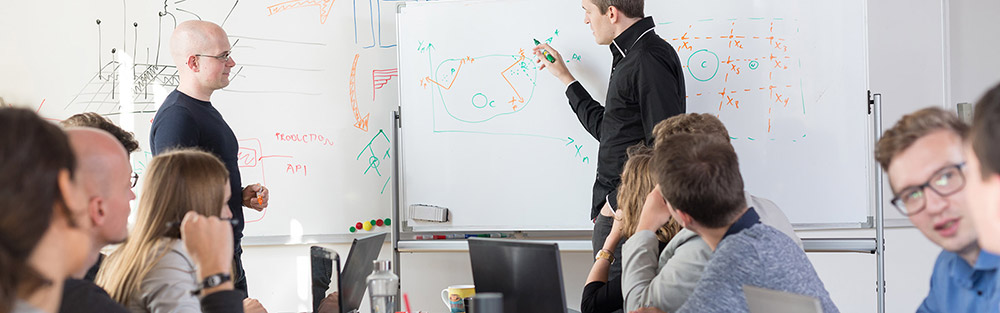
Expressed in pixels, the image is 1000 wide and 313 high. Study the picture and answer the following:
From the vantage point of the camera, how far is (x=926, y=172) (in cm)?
133

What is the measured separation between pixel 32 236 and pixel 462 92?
2697 millimetres

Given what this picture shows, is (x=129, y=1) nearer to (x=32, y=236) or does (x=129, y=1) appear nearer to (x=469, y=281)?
(x=469, y=281)

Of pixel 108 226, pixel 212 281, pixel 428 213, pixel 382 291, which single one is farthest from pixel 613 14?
pixel 108 226

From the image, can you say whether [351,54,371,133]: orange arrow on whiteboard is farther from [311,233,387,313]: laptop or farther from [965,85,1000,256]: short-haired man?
[965,85,1000,256]: short-haired man

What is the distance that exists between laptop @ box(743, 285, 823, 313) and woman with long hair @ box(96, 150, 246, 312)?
1135mm

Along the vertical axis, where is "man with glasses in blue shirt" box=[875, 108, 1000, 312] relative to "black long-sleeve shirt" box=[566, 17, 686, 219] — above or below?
below

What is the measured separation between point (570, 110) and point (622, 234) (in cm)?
119

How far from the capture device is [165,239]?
183 centimetres

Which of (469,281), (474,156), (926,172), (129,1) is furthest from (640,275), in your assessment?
(129,1)

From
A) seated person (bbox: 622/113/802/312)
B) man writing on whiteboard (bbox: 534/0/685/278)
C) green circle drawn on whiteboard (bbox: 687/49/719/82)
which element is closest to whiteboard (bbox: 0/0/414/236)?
man writing on whiteboard (bbox: 534/0/685/278)

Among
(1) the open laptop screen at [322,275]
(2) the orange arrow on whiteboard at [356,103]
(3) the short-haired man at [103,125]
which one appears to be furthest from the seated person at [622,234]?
(2) the orange arrow on whiteboard at [356,103]

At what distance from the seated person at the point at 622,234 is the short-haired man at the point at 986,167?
126cm

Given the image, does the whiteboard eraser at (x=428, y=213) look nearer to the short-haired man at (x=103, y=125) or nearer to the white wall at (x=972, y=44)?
the short-haired man at (x=103, y=125)

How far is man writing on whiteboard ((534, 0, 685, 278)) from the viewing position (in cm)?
285
